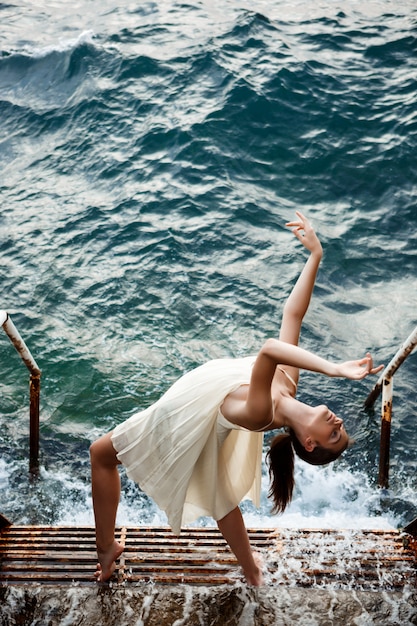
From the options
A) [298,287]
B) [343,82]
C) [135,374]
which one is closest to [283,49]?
[343,82]

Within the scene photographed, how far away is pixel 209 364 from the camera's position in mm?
3555

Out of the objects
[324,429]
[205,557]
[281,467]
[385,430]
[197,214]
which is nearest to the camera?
[324,429]

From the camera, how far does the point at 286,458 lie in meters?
3.49

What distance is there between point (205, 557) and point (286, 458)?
3.00 feet

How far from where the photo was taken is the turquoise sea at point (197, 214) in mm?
6336

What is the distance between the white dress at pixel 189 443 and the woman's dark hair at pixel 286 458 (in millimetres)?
201

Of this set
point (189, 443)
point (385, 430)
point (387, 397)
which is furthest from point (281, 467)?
point (385, 430)

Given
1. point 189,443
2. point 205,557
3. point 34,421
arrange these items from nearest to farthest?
point 189,443 < point 205,557 < point 34,421

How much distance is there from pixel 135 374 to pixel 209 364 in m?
3.68

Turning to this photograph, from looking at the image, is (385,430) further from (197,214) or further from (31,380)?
(197,214)

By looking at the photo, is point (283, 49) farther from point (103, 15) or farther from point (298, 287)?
point (298, 287)

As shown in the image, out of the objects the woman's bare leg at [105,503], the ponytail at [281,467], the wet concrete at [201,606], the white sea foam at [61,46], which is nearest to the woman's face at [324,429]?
the ponytail at [281,467]

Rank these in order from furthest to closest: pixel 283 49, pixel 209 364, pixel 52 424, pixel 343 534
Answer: pixel 283 49, pixel 52 424, pixel 343 534, pixel 209 364

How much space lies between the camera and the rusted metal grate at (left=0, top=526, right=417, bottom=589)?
375 cm
